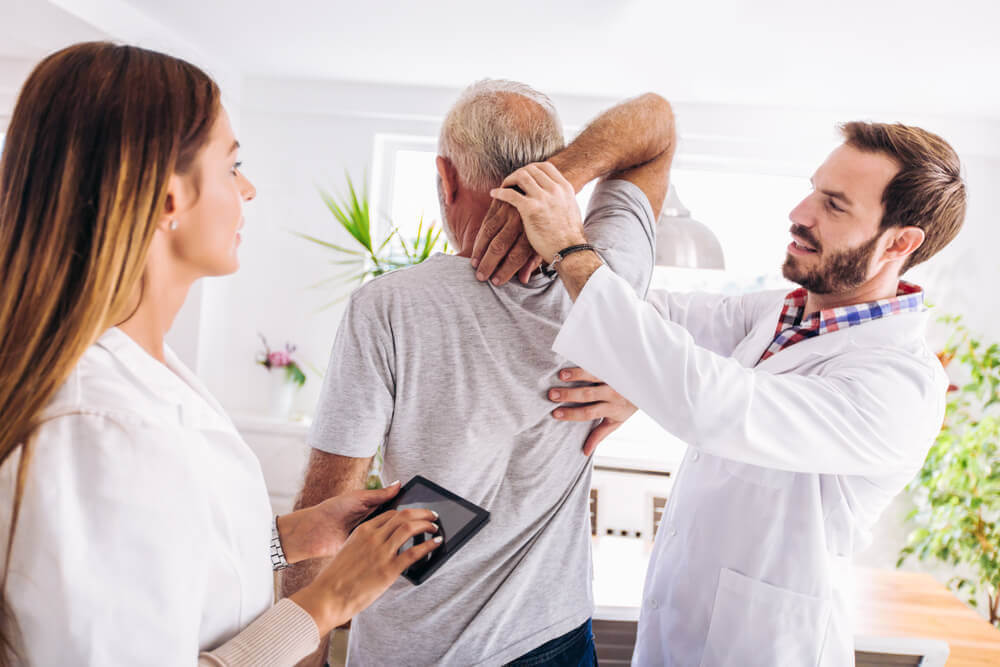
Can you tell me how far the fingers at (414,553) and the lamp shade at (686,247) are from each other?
1428mm

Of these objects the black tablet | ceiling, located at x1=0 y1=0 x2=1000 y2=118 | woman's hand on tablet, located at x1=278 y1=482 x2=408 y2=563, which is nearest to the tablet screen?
the black tablet

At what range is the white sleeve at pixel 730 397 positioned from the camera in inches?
40.0

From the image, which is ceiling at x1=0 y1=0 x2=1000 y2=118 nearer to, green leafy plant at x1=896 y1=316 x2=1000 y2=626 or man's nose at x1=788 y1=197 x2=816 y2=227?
green leafy plant at x1=896 y1=316 x2=1000 y2=626

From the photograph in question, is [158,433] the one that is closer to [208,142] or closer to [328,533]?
[208,142]

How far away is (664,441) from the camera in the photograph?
454 centimetres

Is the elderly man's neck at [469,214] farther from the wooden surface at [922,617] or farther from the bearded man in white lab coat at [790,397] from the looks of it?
the wooden surface at [922,617]

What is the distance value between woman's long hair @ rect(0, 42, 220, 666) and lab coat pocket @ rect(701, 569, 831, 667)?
1161 millimetres

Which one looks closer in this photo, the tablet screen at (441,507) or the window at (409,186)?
the tablet screen at (441,507)

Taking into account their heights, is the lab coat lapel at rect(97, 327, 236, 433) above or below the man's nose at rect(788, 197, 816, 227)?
below

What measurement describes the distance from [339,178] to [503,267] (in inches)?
145

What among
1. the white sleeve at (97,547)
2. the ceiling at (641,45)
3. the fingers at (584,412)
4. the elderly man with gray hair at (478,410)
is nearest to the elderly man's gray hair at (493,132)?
the elderly man with gray hair at (478,410)

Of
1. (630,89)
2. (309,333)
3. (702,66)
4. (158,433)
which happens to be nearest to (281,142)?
(309,333)

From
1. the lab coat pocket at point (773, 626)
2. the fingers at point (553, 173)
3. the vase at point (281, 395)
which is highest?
the fingers at point (553, 173)

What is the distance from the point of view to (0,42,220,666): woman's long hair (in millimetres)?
658
